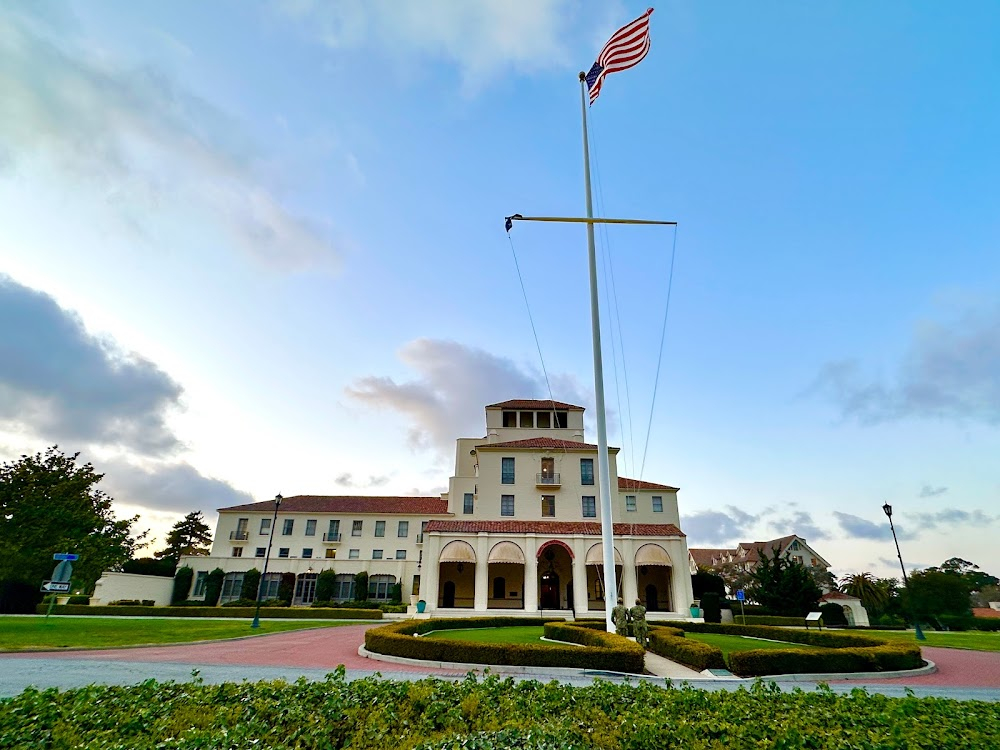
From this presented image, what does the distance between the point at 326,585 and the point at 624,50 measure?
4743cm

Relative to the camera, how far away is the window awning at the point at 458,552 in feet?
128

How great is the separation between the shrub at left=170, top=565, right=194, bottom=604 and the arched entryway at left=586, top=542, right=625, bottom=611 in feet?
123

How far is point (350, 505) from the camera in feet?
188

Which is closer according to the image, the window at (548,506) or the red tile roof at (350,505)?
the window at (548,506)

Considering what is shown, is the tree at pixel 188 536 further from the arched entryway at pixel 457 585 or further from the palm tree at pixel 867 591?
the palm tree at pixel 867 591

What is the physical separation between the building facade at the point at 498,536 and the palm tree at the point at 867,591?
27.9 metres

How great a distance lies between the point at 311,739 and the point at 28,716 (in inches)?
125

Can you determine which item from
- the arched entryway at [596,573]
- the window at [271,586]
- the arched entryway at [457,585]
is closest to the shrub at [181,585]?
the window at [271,586]

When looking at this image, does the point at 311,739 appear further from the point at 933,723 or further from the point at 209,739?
the point at 933,723

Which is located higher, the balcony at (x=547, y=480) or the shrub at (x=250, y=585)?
the balcony at (x=547, y=480)

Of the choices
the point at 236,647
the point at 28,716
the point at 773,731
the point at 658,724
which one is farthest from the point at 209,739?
the point at 236,647

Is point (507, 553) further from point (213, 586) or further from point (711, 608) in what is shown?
point (213, 586)

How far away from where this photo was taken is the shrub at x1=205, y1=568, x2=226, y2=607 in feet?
158

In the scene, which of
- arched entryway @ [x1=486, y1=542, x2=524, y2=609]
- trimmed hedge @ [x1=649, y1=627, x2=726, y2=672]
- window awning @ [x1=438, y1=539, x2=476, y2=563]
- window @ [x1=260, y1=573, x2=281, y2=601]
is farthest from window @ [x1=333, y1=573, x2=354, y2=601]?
trimmed hedge @ [x1=649, y1=627, x2=726, y2=672]
